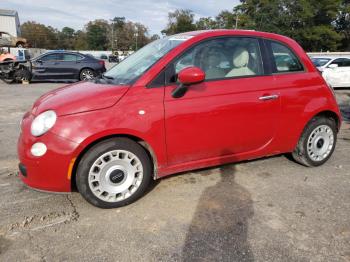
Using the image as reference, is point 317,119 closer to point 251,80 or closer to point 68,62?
point 251,80

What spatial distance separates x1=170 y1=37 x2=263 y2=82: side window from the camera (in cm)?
351

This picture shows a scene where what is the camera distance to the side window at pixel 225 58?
3.51 meters

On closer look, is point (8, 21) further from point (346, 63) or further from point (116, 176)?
point (116, 176)

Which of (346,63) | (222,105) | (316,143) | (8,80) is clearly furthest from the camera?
(8,80)

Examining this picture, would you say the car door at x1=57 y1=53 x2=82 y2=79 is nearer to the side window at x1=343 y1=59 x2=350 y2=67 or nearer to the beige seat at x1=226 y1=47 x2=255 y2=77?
the side window at x1=343 y1=59 x2=350 y2=67

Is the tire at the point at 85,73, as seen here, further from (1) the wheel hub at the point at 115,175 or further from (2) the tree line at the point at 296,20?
(2) the tree line at the point at 296,20

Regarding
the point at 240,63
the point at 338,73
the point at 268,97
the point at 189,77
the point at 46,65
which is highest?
the point at 240,63

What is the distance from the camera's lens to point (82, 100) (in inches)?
122

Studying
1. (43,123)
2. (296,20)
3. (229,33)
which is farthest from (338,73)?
(296,20)

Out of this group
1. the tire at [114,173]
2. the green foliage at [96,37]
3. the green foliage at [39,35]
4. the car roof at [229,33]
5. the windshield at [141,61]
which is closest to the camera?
the tire at [114,173]

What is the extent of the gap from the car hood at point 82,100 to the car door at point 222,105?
525 millimetres

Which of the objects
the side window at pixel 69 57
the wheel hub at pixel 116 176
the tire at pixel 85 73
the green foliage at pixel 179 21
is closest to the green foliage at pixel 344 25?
the green foliage at pixel 179 21

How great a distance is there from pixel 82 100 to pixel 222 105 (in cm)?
144

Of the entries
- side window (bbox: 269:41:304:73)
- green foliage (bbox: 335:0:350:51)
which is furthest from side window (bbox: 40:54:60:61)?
green foliage (bbox: 335:0:350:51)
